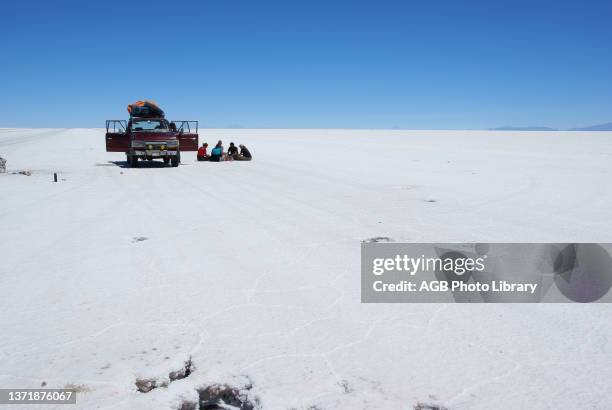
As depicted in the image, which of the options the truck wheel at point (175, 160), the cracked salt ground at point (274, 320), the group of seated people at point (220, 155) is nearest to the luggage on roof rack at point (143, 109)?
the group of seated people at point (220, 155)

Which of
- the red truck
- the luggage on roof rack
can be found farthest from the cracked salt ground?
the luggage on roof rack

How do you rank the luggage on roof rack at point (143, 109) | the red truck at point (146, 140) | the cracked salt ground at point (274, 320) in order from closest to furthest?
1. the cracked salt ground at point (274, 320)
2. the red truck at point (146, 140)
3. the luggage on roof rack at point (143, 109)

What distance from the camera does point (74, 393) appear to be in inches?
106

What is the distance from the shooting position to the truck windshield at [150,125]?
17047 millimetres

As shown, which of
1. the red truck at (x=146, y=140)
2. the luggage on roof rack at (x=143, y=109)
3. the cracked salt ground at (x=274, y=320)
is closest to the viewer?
the cracked salt ground at (x=274, y=320)

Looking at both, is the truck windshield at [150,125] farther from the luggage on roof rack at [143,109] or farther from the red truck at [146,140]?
the luggage on roof rack at [143,109]

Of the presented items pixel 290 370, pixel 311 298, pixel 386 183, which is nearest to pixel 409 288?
pixel 311 298

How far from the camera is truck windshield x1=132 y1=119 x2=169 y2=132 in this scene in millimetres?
17047

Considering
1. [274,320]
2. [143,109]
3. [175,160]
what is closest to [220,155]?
[175,160]

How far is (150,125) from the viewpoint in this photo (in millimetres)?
17328

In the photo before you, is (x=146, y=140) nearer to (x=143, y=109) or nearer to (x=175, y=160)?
(x=175, y=160)

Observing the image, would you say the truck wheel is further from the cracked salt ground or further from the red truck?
the cracked salt ground

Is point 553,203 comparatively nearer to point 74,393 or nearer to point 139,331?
point 139,331

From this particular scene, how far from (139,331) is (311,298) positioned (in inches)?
58.2
